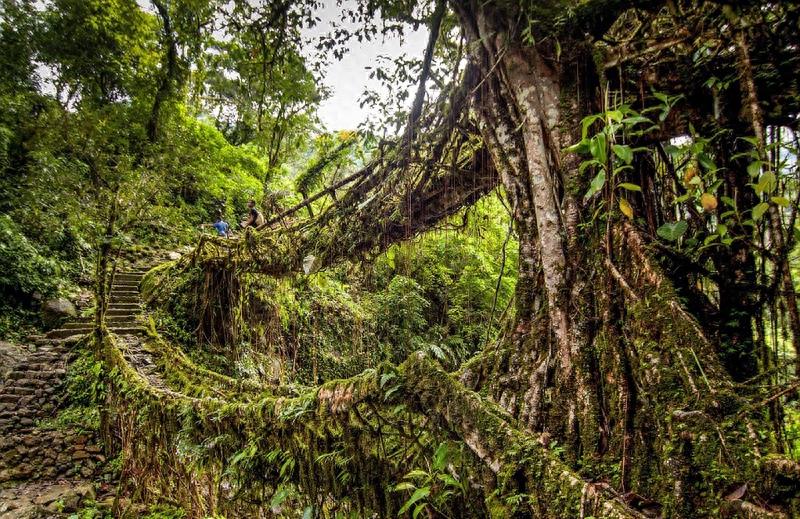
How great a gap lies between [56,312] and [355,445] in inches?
426

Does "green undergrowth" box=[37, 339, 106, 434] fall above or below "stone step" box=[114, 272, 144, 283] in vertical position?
below

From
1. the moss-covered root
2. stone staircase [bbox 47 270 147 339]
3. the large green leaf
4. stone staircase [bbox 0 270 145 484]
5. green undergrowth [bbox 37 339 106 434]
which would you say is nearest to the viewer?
the moss-covered root

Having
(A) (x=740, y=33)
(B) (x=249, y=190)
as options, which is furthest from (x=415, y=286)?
(A) (x=740, y=33)

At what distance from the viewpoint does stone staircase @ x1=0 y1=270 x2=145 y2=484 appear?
5902mm

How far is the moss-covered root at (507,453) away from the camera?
116cm

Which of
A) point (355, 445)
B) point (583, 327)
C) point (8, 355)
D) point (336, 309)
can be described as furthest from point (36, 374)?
point (583, 327)

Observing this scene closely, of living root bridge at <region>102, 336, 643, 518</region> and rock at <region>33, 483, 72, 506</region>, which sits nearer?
living root bridge at <region>102, 336, 643, 518</region>

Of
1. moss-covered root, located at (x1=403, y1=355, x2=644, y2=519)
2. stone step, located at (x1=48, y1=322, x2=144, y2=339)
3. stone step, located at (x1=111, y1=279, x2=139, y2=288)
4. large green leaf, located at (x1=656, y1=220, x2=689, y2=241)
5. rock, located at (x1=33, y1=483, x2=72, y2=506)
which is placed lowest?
rock, located at (x1=33, y1=483, x2=72, y2=506)

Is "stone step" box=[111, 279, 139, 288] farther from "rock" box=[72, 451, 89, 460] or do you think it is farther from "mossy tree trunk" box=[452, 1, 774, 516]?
"mossy tree trunk" box=[452, 1, 774, 516]

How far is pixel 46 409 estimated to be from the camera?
7.08 metres

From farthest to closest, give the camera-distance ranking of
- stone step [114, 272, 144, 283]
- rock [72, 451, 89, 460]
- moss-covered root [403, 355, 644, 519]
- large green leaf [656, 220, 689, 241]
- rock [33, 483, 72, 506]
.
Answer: stone step [114, 272, 144, 283] < rock [72, 451, 89, 460] < rock [33, 483, 72, 506] < large green leaf [656, 220, 689, 241] < moss-covered root [403, 355, 644, 519]

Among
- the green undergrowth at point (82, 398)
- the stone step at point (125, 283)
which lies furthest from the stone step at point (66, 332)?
the stone step at point (125, 283)

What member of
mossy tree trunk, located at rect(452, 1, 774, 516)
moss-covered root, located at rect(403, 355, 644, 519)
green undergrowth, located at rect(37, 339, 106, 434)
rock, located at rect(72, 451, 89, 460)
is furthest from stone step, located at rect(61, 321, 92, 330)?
moss-covered root, located at rect(403, 355, 644, 519)

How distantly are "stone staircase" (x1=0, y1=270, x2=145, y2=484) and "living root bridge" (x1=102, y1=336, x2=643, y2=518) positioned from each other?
4.18m
